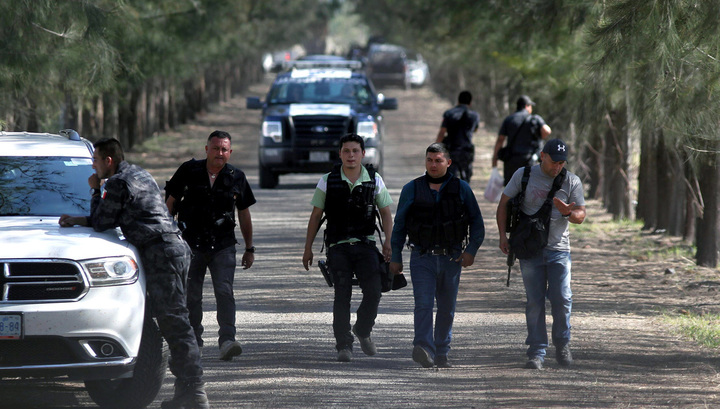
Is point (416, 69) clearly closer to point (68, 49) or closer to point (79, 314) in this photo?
point (68, 49)

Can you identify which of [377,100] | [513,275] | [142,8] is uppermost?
[142,8]

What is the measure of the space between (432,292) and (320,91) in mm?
13466

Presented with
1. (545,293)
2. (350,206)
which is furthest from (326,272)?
(545,293)

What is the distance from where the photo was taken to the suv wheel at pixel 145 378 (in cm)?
741

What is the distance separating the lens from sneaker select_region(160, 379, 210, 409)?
23.9 ft

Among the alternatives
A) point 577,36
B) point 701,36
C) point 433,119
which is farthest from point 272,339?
point 433,119

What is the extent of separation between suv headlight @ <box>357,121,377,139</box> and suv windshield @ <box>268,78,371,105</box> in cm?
91

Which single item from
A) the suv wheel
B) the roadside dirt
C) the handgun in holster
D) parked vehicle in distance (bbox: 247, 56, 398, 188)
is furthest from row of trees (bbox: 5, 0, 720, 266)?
the suv wheel

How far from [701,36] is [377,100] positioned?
1202 centimetres

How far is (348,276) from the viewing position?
29.3 ft

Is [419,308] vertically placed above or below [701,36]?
below

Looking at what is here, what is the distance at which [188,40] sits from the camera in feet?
86.7

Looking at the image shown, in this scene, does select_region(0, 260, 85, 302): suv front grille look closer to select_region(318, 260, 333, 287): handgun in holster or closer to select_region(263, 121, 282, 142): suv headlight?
select_region(318, 260, 333, 287): handgun in holster

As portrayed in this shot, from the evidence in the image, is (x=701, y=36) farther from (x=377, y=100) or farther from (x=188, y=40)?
(x=188, y=40)
